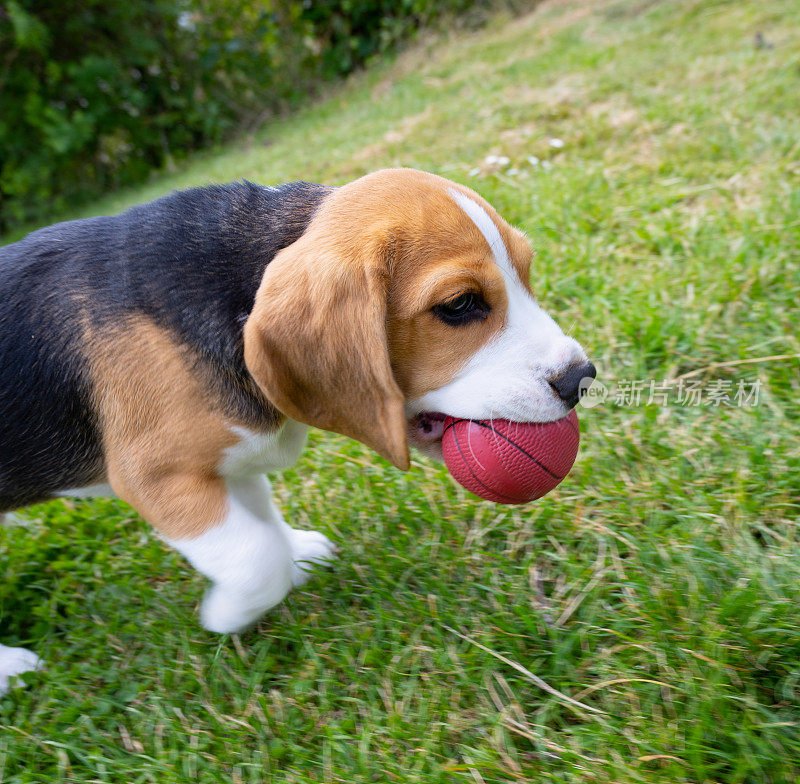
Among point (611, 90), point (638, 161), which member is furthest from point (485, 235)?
point (611, 90)

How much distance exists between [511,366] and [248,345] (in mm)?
847

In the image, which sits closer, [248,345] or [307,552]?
[248,345]

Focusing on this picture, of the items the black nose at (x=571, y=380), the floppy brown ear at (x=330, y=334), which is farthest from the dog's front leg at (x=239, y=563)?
the black nose at (x=571, y=380)

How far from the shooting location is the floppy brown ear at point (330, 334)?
7.23 feet

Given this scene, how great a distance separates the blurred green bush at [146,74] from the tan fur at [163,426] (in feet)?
43.1

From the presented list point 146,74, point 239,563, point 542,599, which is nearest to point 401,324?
point 239,563

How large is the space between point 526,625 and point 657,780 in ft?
2.26

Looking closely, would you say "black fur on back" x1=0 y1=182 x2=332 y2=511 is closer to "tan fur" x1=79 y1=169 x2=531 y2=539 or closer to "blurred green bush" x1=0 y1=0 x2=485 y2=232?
"tan fur" x1=79 y1=169 x2=531 y2=539

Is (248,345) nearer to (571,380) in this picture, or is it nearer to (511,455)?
(511,455)

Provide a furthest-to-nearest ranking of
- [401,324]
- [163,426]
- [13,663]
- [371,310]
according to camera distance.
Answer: [13,663] → [163,426] → [401,324] → [371,310]

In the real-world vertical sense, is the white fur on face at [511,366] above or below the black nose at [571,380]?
above

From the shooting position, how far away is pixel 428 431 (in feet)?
8.93

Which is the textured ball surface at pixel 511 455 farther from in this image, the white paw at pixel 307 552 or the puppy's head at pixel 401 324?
the white paw at pixel 307 552

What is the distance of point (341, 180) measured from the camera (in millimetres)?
7664
